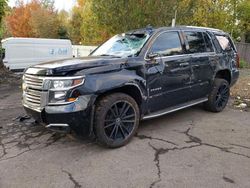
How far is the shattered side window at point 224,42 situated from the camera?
6352 millimetres

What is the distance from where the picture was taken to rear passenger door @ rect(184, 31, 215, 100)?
18.2 ft

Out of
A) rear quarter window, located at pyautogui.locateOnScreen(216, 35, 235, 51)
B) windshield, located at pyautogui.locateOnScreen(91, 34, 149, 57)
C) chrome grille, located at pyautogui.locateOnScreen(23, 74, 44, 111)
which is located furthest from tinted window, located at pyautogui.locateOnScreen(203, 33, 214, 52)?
chrome grille, located at pyautogui.locateOnScreen(23, 74, 44, 111)

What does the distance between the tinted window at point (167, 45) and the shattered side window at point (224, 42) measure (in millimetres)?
1523

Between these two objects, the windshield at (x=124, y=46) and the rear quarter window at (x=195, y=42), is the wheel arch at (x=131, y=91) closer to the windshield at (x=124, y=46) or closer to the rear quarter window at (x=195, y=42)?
the windshield at (x=124, y=46)

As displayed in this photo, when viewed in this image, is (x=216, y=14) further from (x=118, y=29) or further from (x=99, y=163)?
(x=99, y=163)

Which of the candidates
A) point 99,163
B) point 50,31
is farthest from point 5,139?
point 50,31

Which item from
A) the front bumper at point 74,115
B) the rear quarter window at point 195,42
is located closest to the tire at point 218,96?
the rear quarter window at point 195,42

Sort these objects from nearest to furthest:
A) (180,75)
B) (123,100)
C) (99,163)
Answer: (99,163)
(123,100)
(180,75)

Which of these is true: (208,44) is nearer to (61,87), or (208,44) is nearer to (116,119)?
(116,119)

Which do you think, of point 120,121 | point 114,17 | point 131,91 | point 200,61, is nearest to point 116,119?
point 120,121

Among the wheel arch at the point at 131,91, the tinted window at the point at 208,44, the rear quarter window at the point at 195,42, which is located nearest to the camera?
the wheel arch at the point at 131,91

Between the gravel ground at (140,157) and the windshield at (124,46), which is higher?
the windshield at (124,46)

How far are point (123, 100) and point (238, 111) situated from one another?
3.63m

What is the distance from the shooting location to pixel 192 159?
13.3 ft
